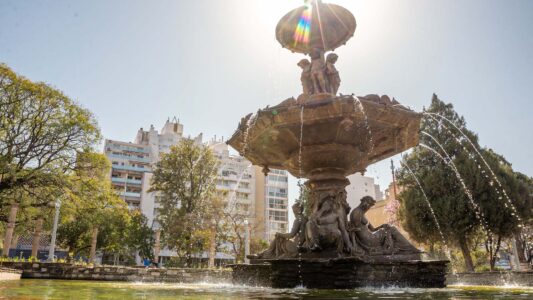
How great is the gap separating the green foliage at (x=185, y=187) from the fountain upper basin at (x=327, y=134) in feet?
70.7

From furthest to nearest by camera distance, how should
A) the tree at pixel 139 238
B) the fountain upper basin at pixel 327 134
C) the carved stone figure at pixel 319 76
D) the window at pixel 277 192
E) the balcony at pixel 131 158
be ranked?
the window at pixel 277 192 < the balcony at pixel 131 158 < the tree at pixel 139 238 < the carved stone figure at pixel 319 76 < the fountain upper basin at pixel 327 134

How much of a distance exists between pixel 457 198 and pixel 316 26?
16.7 meters

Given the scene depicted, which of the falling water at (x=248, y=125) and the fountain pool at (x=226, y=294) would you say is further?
the falling water at (x=248, y=125)

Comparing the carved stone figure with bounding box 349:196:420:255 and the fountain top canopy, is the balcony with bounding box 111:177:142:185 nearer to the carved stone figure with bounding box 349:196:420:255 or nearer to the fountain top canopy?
the fountain top canopy

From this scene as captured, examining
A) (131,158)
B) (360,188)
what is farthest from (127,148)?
(360,188)

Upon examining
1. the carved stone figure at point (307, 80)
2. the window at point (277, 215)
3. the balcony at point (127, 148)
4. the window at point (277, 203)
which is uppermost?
the balcony at point (127, 148)

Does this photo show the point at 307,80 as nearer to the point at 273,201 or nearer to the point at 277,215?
the point at 273,201

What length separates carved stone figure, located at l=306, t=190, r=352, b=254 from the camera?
731 cm

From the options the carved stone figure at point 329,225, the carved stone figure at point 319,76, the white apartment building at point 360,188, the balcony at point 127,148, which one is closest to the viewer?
the carved stone figure at point 329,225

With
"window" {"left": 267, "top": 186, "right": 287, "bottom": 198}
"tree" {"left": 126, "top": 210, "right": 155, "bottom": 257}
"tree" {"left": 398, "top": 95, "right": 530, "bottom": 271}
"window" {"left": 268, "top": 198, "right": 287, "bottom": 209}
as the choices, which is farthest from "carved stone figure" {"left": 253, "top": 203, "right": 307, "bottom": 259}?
"window" {"left": 267, "top": 186, "right": 287, "bottom": 198}

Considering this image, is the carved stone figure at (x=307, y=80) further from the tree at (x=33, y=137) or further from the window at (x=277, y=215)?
the window at (x=277, y=215)

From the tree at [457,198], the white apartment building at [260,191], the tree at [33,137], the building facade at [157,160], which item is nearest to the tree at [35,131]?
the tree at [33,137]

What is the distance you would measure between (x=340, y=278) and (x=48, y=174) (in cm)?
2005

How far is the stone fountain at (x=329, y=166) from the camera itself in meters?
6.58
